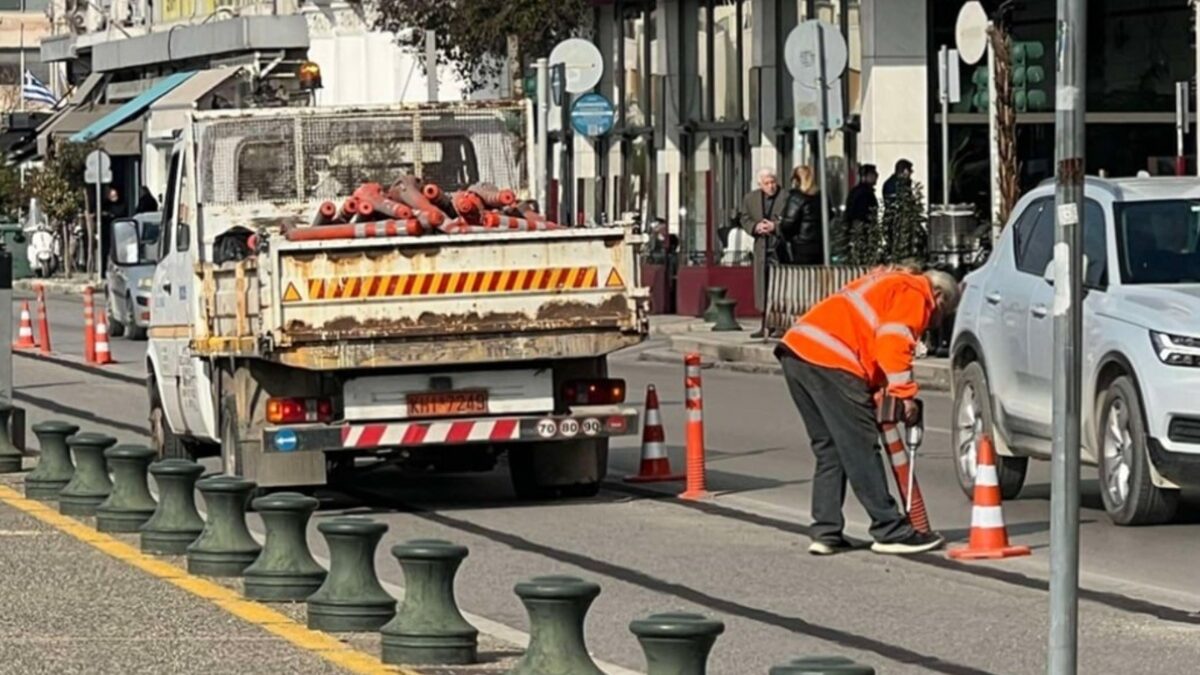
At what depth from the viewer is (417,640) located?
9844 millimetres

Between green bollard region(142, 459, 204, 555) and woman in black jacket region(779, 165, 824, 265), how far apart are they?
17749mm

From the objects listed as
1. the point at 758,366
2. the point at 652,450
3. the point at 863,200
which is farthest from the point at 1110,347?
the point at 863,200

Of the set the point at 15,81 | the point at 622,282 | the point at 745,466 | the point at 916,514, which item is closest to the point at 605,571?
the point at 916,514

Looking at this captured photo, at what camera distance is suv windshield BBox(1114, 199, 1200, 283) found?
Result: 15.0 meters

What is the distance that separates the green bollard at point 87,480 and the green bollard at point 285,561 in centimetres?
325

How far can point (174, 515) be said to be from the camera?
42.9 feet

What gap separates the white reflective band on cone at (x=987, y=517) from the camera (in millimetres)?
13344

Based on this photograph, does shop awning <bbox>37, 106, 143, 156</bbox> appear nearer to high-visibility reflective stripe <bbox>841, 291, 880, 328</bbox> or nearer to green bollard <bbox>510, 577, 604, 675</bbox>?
high-visibility reflective stripe <bbox>841, 291, 880, 328</bbox>

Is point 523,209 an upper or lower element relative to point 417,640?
upper

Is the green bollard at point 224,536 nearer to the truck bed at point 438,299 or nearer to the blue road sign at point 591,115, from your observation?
the truck bed at point 438,299

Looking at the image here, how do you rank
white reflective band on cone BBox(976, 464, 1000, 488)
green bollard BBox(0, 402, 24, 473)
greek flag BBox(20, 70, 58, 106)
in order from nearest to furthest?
1. white reflective band on cone BBox(976, 464, 1000, 488)
2. green bollard BBox(0, 402, 24, 473)
3. greek flag BBox(20, 70, 58, 106)

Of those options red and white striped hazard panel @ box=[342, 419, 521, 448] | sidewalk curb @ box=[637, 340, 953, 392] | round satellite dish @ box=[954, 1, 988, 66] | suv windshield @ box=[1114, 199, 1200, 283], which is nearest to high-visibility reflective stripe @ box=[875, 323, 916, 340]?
suv windshield @ box=[1114, 199, 1200, 283]

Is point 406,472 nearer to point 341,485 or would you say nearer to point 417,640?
point 341,485

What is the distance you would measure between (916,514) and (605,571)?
1588 mm
